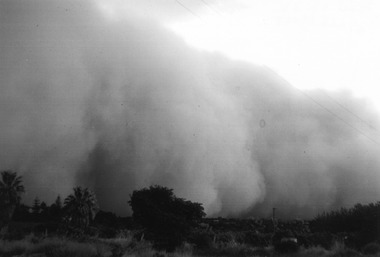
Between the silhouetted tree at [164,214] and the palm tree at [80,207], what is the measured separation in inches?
1426

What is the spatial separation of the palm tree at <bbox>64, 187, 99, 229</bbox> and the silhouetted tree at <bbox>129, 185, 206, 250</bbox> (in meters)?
36.2

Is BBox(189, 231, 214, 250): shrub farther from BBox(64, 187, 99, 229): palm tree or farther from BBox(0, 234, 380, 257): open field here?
BBox(64, 187, 99, 229): palm tree

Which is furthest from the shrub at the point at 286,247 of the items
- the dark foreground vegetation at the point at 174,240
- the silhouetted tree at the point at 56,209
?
the silhouetted tree at the point at 56,209

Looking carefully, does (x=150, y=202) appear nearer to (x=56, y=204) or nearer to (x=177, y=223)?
(x=177, y=223)

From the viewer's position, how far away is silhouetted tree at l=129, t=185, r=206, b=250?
1163 inches

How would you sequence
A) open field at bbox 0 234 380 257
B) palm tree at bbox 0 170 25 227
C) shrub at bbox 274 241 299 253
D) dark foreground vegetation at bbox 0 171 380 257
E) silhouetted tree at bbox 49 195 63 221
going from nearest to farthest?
open field at bbox 0 234 380 257 → dark foreground vegetation at bbox 0 171 380 257 → shrub at bbox 274 241 299 253 → palm tree at bbox 0 170 25 227 → silhouetted tree at bbox 49 195 63 221

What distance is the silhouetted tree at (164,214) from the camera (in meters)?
29.5

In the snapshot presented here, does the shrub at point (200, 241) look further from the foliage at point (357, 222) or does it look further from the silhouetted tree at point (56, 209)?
the silhouetted tree at point (56, 209)

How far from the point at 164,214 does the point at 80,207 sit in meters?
40.7

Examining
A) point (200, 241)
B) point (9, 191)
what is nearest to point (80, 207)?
point (9, 191)

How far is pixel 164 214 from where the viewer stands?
29.7 meters

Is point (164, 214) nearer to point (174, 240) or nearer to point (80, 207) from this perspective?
point (174, 240)

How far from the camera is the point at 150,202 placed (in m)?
30.5

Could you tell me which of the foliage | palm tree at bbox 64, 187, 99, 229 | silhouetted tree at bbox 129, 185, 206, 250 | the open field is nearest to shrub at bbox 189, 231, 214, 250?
the open field
